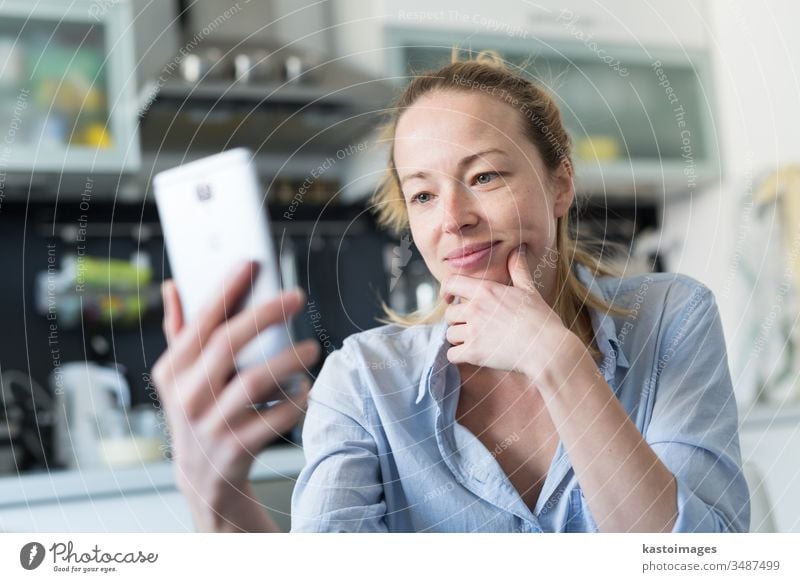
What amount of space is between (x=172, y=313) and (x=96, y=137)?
0.66m

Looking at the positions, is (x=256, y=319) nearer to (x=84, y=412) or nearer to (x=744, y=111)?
(x=744, y=111)

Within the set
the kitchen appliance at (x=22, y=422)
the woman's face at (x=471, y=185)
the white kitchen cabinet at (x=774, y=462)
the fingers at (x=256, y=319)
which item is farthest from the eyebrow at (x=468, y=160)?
the kitchen appliance at (x=22, y=422)

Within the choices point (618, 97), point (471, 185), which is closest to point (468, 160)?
point (471, 185)

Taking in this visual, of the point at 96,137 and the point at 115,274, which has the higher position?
the point at 96,137

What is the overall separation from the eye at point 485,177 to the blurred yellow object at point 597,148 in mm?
81

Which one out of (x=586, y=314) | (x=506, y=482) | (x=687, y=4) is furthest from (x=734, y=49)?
(x=506, y=482)

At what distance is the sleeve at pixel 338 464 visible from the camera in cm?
45

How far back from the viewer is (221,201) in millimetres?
397

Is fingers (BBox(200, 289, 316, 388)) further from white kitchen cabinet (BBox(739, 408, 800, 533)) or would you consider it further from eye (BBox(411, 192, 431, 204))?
white kitchen cabinet (BBox(739, 408, 800, 533))

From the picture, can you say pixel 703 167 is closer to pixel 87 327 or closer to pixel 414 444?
pixel 414 444

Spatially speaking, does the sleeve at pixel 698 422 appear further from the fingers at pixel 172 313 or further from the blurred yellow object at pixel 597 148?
the fingers at pixel 172 313

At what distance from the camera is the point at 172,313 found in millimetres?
431

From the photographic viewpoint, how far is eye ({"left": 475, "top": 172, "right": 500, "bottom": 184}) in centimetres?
45

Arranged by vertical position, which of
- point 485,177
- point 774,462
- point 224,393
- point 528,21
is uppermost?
point 528,21
